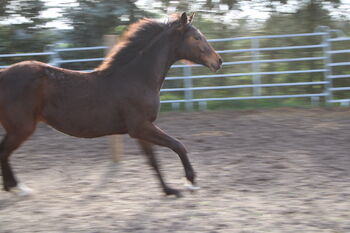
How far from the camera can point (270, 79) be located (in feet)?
33.6

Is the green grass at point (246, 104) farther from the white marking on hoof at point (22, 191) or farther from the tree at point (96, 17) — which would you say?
the white marking on hoof at point (22, 191)

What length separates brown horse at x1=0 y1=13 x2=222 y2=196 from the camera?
15.4ft

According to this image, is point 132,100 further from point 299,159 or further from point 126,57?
point 299,159

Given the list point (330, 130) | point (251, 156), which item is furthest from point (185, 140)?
point (330, 130)

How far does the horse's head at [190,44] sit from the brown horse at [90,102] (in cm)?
37

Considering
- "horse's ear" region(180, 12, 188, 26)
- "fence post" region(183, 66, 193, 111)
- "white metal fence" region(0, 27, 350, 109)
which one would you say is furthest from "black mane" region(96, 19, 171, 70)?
"fence post" region(183, 66, 193, 111)

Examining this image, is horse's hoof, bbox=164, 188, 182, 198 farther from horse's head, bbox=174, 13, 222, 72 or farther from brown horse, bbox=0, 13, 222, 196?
horse's head, bbox=174, 13, 222, 72

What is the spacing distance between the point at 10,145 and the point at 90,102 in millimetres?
983

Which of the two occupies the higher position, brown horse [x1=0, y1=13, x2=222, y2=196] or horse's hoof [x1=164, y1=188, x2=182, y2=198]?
brown horse [x1=0, y1=13, x2=222, y2=196]

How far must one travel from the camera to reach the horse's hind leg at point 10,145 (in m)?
4.73

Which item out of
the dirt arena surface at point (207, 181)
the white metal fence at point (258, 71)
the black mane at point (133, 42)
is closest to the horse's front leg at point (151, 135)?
the dirt arena surface at point (207, 181)

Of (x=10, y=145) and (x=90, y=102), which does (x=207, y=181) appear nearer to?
(x=90, y=102)

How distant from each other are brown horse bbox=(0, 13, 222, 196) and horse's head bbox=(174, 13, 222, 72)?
37 centimetres

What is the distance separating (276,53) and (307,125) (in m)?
2.85
